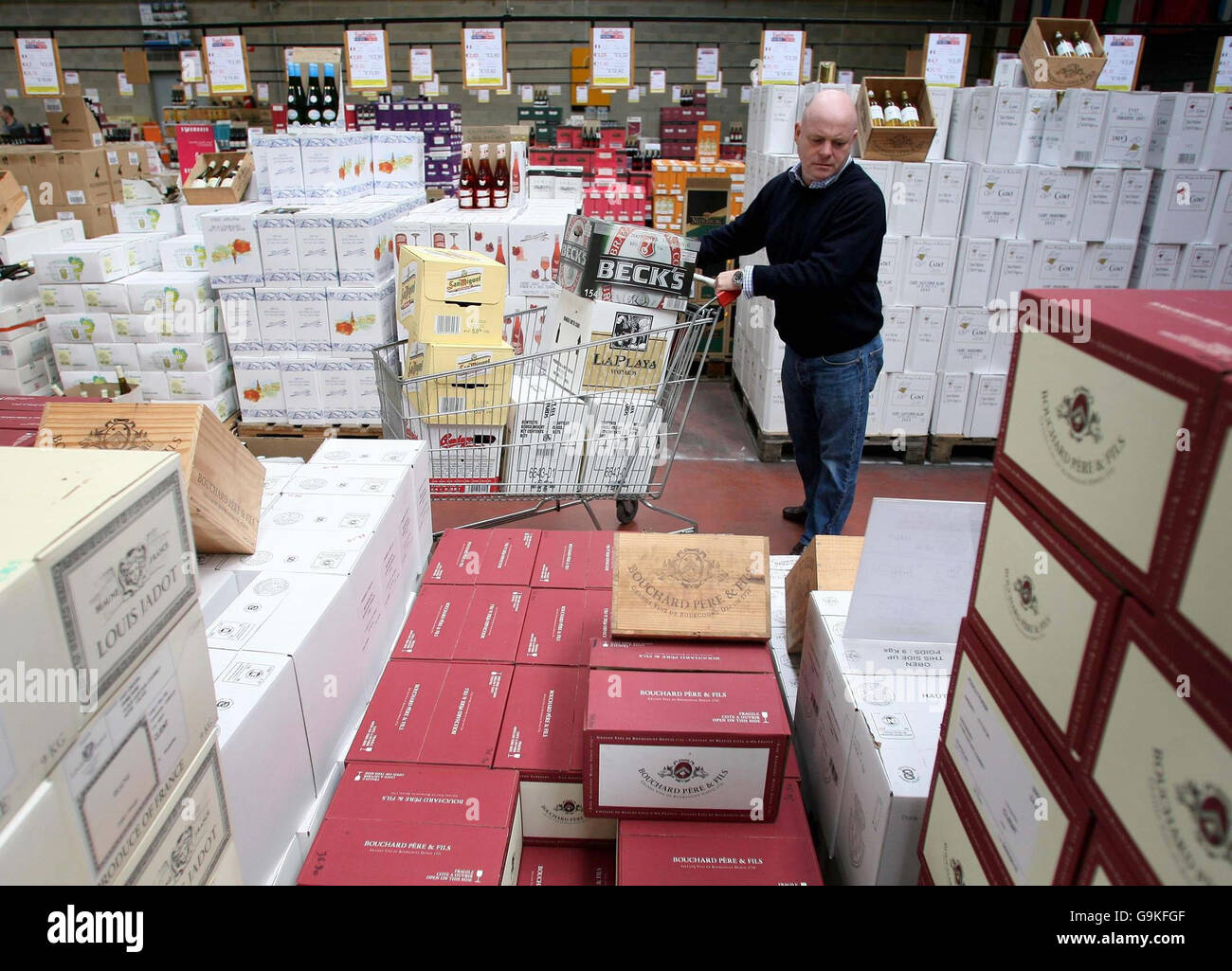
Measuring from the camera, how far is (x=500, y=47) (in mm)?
6355

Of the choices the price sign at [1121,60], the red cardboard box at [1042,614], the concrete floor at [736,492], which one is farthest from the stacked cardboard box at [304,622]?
the price sign at [1121,60]

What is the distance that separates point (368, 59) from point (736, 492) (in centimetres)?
460

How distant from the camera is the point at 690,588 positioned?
2053mm

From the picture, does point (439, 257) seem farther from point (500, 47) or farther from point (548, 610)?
point (500, 47)

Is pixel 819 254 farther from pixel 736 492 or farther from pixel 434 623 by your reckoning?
pixel 434 623

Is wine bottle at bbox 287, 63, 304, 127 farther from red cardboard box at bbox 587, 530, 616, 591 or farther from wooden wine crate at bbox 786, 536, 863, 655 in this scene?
wooden wine crate at bbox 786, 536, 863, 655

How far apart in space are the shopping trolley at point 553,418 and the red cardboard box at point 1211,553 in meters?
2.80

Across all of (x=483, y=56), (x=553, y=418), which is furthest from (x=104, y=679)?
(x=483, y=56)

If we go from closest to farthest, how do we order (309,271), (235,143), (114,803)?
(114,803)
(309,271)
(235,143)

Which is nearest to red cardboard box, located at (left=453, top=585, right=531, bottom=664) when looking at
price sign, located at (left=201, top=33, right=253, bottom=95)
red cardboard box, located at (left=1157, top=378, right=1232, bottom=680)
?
red cardboard box, located at (left=1157, top=378, right=1232, bottom=680)

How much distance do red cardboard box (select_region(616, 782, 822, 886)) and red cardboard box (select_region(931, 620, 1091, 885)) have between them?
1.26 ft
